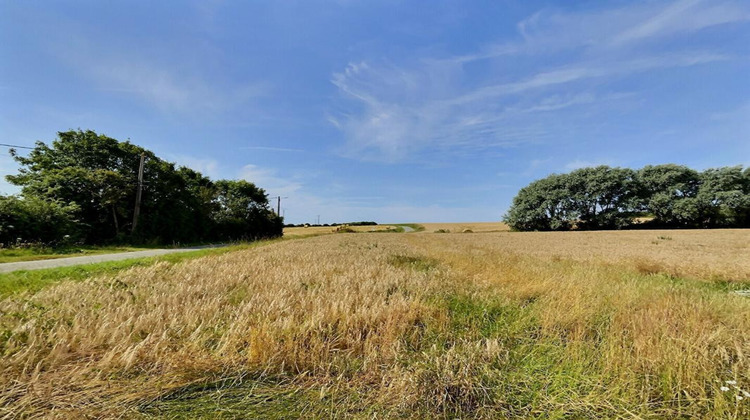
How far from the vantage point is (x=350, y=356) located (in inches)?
107

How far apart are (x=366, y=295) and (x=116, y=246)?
27.3 m

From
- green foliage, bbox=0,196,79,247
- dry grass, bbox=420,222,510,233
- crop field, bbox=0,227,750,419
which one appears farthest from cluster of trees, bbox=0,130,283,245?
dry grass, bbox=420,222,510,233

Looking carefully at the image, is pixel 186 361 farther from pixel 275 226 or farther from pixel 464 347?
pixel 275 226

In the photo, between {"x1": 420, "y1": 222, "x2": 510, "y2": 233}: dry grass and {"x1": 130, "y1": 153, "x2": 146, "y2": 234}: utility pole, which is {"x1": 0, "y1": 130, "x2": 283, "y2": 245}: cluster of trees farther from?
{"x1": 420, "y1": 222, "x2": 510, "y2": 233}: dry grass

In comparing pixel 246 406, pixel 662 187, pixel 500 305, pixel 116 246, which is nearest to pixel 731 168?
pixel 662 187

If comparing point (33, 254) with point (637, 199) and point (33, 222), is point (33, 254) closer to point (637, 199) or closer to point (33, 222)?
point (33, 222)

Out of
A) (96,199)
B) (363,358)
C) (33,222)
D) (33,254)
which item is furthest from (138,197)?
(363,358)

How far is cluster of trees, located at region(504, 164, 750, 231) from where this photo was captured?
46.8 metres

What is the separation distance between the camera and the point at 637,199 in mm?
51250

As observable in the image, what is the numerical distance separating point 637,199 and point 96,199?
3130 inches

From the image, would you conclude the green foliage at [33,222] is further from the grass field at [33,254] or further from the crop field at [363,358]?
the crop field at [363,358]

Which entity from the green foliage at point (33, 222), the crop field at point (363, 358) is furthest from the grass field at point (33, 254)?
the crop field at point (363, 358)

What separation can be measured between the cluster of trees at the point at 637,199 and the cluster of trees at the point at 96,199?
61.2 metres

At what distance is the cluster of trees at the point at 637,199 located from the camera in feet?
153
